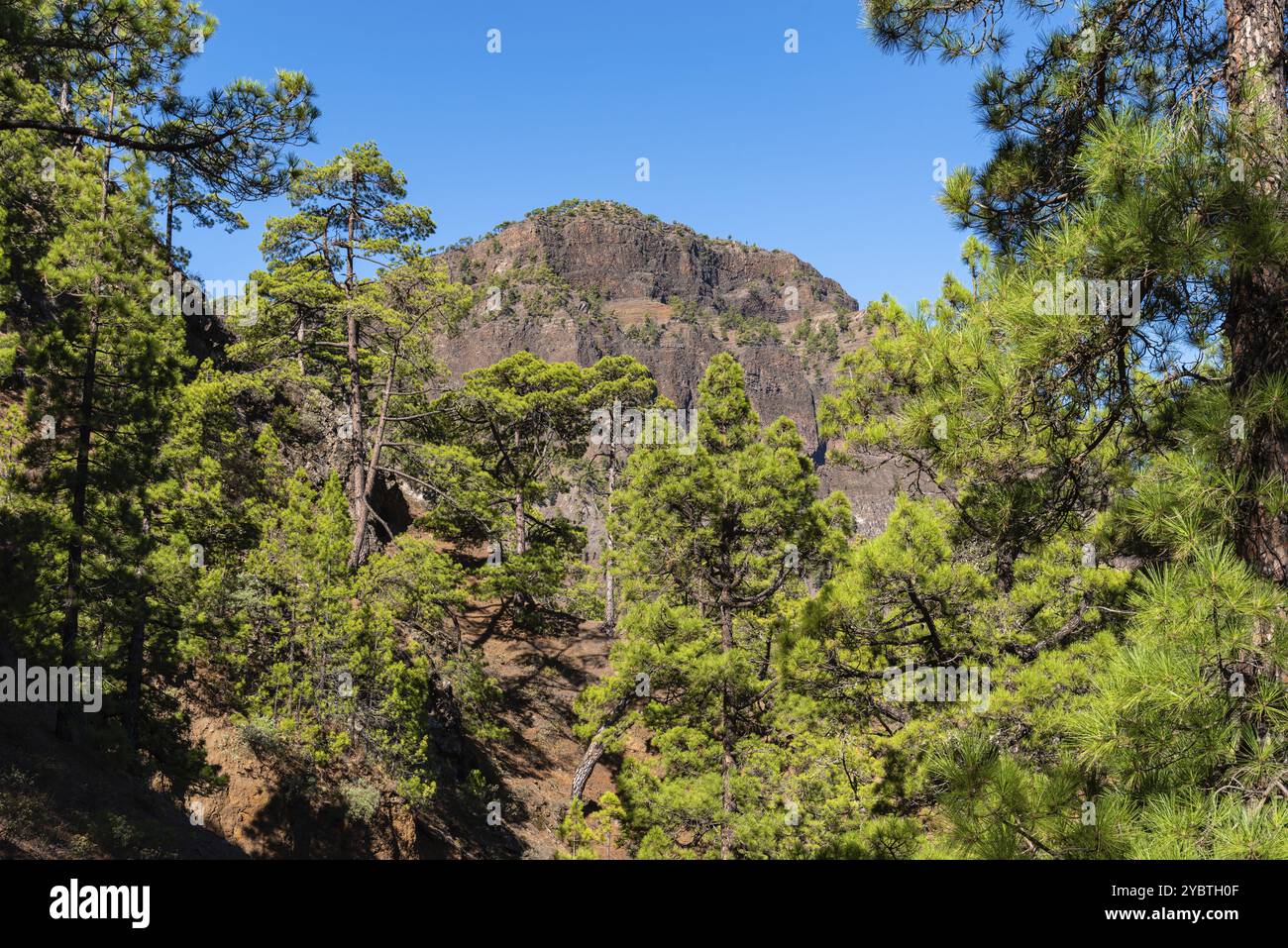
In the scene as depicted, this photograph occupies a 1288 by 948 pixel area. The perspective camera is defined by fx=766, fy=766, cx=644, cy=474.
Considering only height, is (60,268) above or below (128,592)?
above

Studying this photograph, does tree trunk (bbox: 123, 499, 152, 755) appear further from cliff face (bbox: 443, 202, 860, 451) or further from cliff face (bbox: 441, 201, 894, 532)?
cliff face (bbox: 441, 201, 894, 532)

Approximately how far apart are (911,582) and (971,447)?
4.58m

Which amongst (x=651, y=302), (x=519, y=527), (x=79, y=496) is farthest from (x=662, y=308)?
(x=79, y=496)

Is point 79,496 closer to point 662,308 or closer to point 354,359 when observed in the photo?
point 354,359

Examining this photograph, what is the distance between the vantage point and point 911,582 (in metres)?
9.05

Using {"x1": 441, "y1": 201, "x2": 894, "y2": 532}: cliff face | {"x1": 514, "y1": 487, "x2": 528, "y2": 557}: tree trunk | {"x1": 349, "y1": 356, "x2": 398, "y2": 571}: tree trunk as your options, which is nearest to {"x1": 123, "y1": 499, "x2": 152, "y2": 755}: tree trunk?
{"x1": 349, "y1": 356, "x2": 398, "y2": 571}: tree trunk

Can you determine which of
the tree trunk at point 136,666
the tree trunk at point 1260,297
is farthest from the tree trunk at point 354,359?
the tree trunk at point 1260,297

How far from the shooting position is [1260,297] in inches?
152

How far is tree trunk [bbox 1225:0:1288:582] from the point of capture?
3654 mm

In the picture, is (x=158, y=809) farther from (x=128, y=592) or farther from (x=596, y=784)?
(x=596, y=784)

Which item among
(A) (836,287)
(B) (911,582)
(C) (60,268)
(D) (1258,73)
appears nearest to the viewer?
(D) (1258,73)

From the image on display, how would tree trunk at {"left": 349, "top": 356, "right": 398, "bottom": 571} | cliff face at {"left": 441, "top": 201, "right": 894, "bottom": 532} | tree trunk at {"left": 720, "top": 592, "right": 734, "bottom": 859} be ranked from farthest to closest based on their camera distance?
cliff face at {"left": 441, "top": 201, "right": 894, "bottom": 532}, tree trunk at {"left": 349, "top": 356, "right": 398, "bottom": 571}, tree trunk at {"left": 720, "top": 592, "right": 734, "bottom": 859}

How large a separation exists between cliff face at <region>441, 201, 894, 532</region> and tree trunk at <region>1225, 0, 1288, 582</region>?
10725 centimetres
